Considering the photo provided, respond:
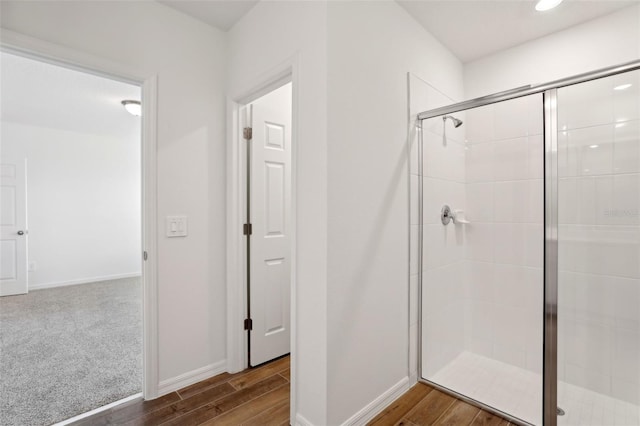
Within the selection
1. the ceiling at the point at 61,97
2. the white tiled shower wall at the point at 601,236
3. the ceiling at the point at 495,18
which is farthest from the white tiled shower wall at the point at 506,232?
the ceiling at the point at 61,97

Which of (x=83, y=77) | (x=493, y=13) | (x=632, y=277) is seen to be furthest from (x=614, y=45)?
(x=83, y=77)

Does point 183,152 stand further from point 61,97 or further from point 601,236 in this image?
point 61,97

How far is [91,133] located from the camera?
5.22 meters

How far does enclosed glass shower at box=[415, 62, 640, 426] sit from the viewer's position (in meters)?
1.64

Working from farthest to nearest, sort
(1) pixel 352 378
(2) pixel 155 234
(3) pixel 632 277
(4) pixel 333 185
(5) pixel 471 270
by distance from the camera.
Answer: (5) pixel 471 270
(2) pixel 155 234
(3) pixel 632 277
(1) pixel 352 378
(4) pixel 333 185

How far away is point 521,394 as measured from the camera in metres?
1.94

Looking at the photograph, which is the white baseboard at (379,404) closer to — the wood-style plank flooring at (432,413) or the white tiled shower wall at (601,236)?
the wood-style plank flooring at (432,413)

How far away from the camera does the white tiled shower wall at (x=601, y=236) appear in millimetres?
1703

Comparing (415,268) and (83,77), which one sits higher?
(83,77)

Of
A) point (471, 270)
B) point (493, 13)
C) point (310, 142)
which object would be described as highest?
point (493, 13)

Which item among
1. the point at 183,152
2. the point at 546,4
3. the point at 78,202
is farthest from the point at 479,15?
the point at 78,202

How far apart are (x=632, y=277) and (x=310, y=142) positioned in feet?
6.68

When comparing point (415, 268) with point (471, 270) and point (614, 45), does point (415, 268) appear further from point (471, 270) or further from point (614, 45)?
point (614, 45)

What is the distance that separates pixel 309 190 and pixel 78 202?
18.0 ft
